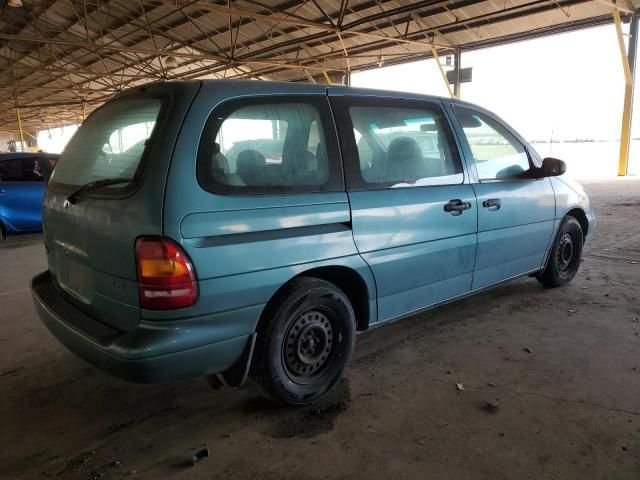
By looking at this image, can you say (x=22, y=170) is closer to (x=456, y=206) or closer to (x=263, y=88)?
(x=263, y=88)

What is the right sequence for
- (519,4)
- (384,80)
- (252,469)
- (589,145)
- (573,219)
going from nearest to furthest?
(252,469), (573,219), (519,4), (384,80), (589,145)

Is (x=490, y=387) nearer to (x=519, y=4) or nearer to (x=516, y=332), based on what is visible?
(x=516, y=332)

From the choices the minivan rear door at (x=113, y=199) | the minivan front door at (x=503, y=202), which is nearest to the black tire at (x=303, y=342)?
the minivan rear door at (x=113, y=199)

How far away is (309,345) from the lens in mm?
2541

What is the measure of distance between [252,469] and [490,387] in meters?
1.44

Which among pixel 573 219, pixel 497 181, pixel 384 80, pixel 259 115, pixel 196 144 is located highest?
pixel 384 80

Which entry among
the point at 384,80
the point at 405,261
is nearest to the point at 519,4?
the point at 384,80

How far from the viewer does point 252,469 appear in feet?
6.75

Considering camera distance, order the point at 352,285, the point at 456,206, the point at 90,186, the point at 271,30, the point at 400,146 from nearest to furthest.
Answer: the point at 90,186
the point at 352,285
the point at 400,146
the point at 456,206
the point at 271,30

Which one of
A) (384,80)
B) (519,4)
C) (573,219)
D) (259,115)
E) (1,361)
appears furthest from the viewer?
(384,80)

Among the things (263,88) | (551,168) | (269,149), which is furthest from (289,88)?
(551,168)

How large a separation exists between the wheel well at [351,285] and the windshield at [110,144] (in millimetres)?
1007

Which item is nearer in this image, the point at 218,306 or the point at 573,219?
the point at 218,306

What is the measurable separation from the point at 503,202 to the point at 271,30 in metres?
15.3
